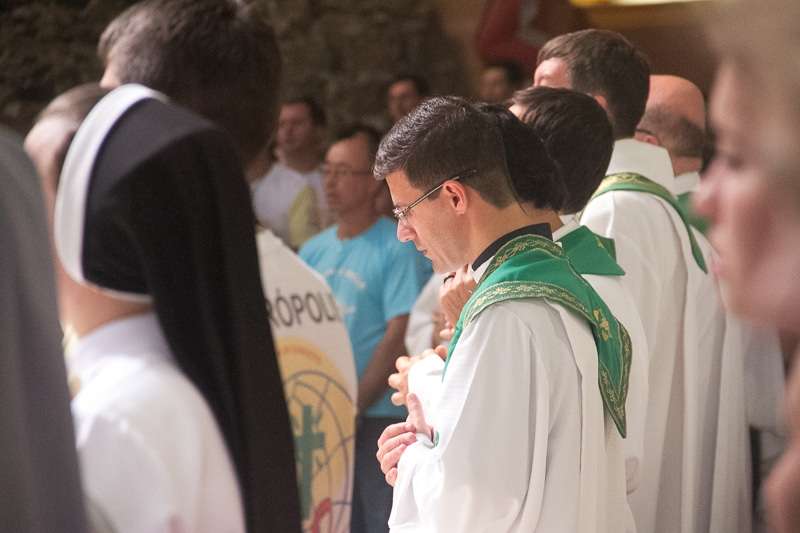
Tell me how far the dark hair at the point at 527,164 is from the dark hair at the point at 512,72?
4.69 meters

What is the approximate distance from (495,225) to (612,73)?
1.21m

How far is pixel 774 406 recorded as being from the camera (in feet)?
11.7

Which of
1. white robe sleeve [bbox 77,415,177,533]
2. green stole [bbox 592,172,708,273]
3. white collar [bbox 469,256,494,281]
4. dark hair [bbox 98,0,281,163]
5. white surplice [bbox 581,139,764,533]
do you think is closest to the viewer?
white robe sleeve [bbox 77,415,177,533]

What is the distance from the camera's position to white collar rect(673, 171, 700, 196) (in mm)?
3895

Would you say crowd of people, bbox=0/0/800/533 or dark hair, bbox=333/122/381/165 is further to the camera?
dark hair, bbox=333/122/381/165

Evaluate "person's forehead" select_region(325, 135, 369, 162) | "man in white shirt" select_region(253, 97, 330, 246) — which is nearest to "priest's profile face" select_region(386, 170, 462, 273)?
"person's forehead" select_region(325, 135, 369, 162)

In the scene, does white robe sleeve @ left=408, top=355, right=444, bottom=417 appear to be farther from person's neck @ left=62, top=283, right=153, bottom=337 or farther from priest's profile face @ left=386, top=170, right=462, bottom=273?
person's neck @ left=62, top=283, right=153, bottom=337

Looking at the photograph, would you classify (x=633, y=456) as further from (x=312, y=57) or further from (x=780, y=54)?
(x=312, y=57)

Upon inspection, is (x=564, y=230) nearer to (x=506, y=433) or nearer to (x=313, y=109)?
(x=506, y=433)

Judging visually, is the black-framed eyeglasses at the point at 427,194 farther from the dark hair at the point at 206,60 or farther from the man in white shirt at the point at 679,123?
the man in white shirt at the point at 679,123

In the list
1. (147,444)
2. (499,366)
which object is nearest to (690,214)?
(499,366)

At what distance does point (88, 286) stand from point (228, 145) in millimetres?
236

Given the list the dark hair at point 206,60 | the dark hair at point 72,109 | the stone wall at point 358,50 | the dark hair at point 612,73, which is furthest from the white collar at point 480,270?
the stone wall at point 358,50

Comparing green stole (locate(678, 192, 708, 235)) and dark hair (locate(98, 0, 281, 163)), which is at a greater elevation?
dark hair (locate(98, 0, 281, 163))
